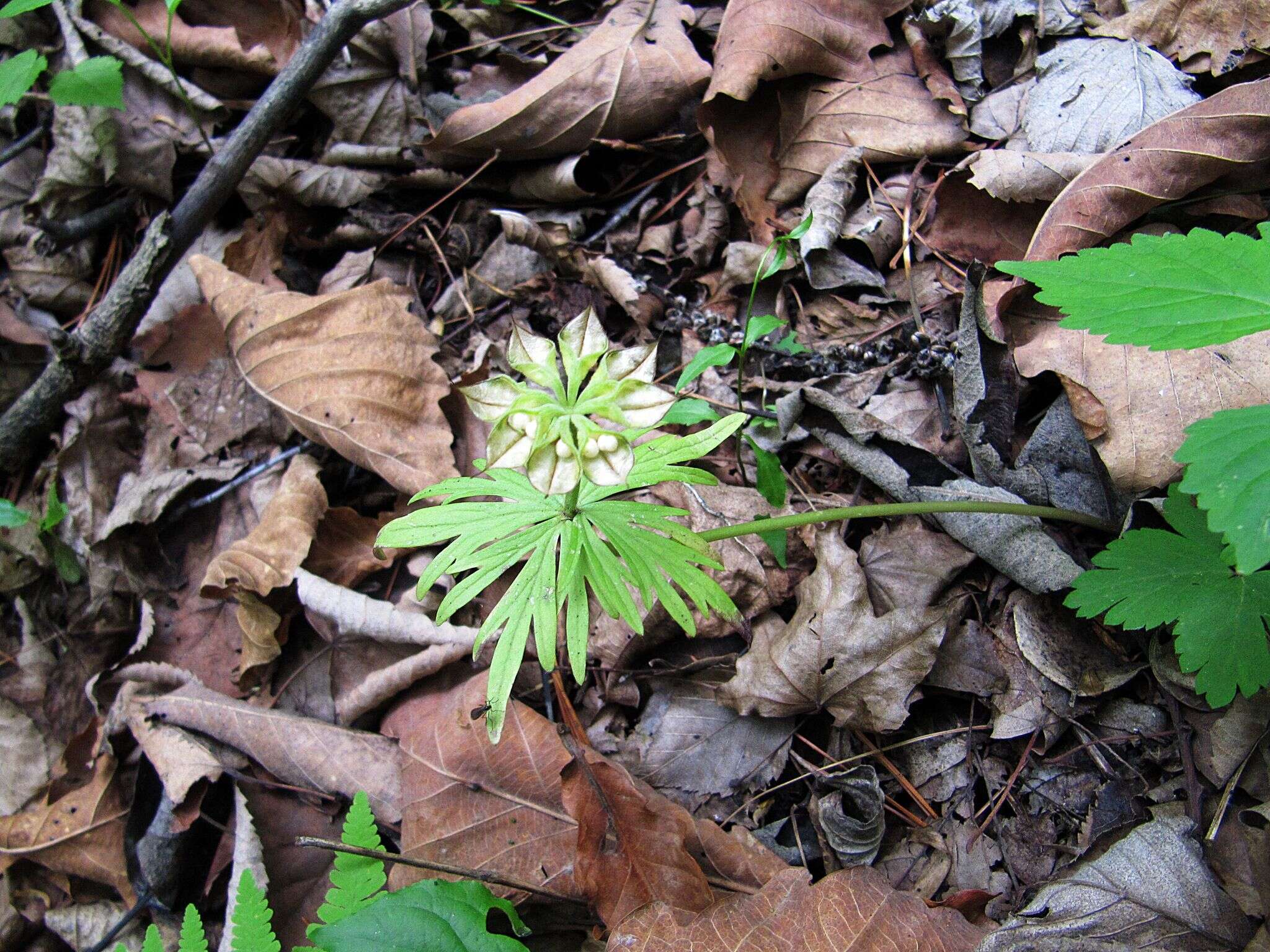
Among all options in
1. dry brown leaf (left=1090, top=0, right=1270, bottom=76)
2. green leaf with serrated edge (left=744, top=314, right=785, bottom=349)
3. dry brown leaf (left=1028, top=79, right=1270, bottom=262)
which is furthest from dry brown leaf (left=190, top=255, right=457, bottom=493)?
dry brown leaf (left=1090, top=0, right=1270, bottom=76)

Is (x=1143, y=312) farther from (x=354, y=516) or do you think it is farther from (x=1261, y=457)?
(x=354, y=516)

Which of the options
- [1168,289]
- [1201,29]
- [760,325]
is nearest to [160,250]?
[760,325]

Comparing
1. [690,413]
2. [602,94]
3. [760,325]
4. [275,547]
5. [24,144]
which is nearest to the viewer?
[690,413]

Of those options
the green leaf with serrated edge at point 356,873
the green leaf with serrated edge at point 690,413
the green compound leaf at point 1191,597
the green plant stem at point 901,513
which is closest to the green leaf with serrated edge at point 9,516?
the green leaf with serrated edge at point 356,873

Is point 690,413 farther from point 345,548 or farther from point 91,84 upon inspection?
point 91,84

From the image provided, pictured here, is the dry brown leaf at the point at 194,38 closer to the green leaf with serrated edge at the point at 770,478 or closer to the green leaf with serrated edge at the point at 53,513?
the green leaf with serrated edge at the point at 53,513

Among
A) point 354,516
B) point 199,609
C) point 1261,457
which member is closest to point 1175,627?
point 1261,457

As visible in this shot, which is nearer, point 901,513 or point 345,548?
point 901,513

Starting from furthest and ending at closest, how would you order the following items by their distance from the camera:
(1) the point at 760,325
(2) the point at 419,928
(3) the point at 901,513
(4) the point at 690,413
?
(1) the point at 760,325 < (4) the point at 690,413 < (3) the point at 901,513 < (2) the point at 419,928
